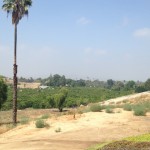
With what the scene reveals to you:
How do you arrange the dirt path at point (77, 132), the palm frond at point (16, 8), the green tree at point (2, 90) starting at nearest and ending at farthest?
the dirt path at point (77, 132)
the palm frond at point (16, 8)
the green tree at point (2, 90)

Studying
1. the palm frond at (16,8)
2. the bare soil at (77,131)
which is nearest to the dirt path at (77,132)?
the bare soil at (77,131)

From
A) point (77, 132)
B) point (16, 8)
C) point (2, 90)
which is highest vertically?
point (16, 8)

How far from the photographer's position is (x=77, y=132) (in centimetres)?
2269

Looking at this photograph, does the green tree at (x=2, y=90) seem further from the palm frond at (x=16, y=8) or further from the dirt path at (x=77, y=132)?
the dirt path at (x=77, y=132)

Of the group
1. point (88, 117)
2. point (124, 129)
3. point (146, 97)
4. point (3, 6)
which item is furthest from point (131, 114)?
point (146, 97)

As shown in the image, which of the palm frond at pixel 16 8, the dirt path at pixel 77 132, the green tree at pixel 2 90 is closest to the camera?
the dirt path at pixel 77 132

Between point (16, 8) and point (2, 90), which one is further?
point (2, 90)

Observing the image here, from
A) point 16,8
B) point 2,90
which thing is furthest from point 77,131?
point 2,90

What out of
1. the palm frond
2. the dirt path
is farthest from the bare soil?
the palm frond

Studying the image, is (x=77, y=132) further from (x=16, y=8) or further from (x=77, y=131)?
(x=16, y=8)

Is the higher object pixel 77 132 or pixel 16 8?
pixel 16 8

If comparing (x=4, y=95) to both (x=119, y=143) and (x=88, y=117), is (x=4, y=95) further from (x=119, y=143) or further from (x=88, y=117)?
(x=119, y=143)

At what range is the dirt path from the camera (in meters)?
19.1

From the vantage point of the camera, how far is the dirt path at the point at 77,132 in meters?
19.1
